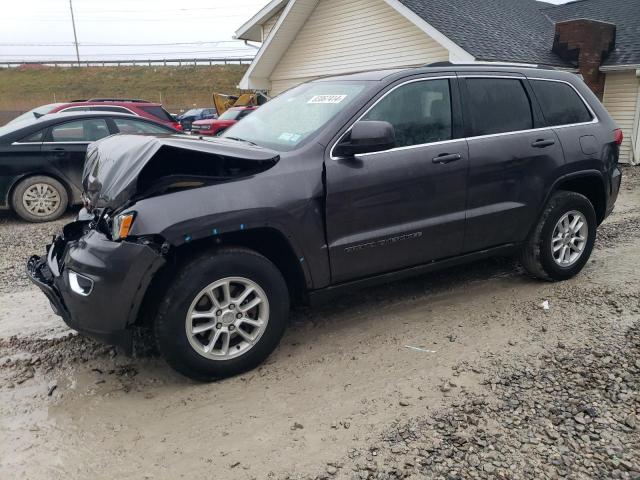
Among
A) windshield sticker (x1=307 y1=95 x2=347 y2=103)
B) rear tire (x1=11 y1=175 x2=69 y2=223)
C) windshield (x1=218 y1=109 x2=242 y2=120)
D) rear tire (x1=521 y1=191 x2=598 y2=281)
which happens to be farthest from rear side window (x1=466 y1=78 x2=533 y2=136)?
windshield (x1=218 y1=109 x2=242 y2=120)

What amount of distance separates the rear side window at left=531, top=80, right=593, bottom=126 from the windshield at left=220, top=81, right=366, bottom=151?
5.90 feet

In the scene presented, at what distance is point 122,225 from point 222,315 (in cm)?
79

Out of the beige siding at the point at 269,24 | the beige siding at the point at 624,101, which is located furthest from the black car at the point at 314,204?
the beige siding at the point at 269,24

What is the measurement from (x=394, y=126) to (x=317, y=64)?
12.8 meters

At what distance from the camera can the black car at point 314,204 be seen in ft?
9.91

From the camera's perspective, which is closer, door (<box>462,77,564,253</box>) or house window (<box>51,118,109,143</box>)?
door (<box>462,77,564,253</box>)

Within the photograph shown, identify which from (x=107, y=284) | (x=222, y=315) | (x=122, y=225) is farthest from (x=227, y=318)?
(x=122, y=225)

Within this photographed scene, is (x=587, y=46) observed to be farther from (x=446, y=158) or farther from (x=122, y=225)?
(x=122, y=225)

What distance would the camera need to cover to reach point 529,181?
14.3 feet

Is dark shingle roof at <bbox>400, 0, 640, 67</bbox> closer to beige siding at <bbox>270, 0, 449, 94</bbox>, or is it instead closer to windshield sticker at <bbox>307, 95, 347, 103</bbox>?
beige siding at <bbox>270, 0, 449, 94</bbox>

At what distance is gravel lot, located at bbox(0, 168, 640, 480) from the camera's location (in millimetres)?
2568

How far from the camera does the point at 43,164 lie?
7.60 meters

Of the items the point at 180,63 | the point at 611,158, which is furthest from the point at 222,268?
the point at 180,63

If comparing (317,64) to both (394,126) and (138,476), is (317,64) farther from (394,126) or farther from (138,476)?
(138,476)
